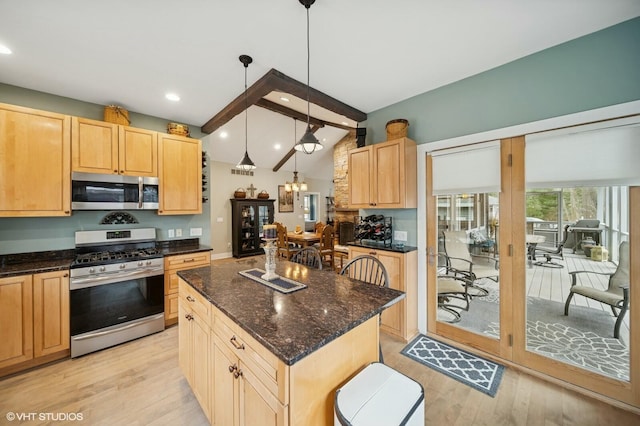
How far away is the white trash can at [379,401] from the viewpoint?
0.99 metres

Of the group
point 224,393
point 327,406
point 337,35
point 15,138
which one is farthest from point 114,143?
point 327,406

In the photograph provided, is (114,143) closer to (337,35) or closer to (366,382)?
(337,35)

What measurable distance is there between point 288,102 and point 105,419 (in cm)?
517

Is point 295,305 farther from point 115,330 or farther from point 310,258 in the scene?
point 115,330

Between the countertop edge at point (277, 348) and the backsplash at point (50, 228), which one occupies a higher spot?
the backsplash at point (50, 228)

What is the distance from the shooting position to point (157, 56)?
7.18 feet

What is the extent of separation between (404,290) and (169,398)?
2331 millimetres

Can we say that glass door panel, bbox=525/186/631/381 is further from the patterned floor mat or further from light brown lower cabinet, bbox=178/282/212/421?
light brown lower cabinet, bbox=178/282/212/421

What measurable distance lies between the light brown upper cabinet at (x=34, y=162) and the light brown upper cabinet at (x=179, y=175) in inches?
33.8

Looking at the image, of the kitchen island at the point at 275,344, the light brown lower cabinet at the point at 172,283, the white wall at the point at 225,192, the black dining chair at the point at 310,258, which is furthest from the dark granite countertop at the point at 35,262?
the white wall at the point at 225,192

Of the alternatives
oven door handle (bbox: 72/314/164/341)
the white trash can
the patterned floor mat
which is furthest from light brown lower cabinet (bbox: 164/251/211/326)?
the patterned floor mat

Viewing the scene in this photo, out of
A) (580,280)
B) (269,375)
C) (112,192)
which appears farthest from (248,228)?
(580,280)

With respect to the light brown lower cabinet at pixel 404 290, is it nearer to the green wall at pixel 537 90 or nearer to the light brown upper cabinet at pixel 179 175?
the green wall at pixel 537 90

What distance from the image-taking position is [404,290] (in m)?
2.69
